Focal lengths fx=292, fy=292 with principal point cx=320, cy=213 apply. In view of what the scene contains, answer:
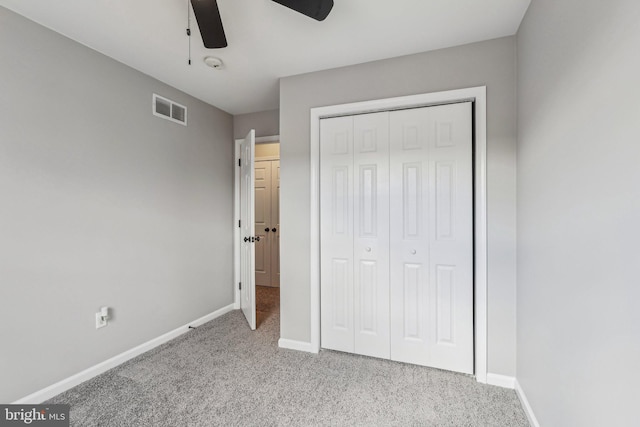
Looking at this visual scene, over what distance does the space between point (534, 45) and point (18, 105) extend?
3.07 metres

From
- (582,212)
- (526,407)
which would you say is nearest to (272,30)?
(582,212)

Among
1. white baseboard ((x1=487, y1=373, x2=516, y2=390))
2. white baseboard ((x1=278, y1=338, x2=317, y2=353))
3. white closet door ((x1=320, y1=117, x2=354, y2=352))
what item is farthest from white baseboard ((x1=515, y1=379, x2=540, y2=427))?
white baseboard ((x1=278, y1=338, x2=317, y2=353))

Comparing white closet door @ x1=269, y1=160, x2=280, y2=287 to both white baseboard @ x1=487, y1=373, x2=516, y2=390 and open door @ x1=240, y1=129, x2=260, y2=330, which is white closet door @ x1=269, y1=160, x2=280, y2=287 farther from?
white baseboard @ x1=487, y1=373, x2=516, y2=390

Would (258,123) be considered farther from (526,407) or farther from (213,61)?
(526,407)

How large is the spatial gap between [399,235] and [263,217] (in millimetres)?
3010

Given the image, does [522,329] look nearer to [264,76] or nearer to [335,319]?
[335,319]

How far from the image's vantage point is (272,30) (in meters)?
1.96

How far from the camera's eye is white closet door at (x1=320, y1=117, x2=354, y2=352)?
246 centimetres

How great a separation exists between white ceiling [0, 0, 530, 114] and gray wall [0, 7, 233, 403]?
0.25m

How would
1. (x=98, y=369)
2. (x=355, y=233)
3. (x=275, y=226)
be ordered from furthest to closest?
(x=275, y=226) → (x=355, y=233) → (x=98, y=369)

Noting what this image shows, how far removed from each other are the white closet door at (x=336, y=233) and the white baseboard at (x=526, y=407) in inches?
46.0

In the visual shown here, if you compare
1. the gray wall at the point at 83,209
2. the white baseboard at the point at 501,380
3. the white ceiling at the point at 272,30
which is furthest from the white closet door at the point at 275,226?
the white baseboard at the point at 501,380

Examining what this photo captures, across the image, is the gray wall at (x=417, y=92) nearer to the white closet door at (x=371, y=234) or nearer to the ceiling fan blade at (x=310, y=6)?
the white closet door at (x=371, y=234)

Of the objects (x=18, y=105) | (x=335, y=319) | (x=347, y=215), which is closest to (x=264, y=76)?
(x=347, y=215)
